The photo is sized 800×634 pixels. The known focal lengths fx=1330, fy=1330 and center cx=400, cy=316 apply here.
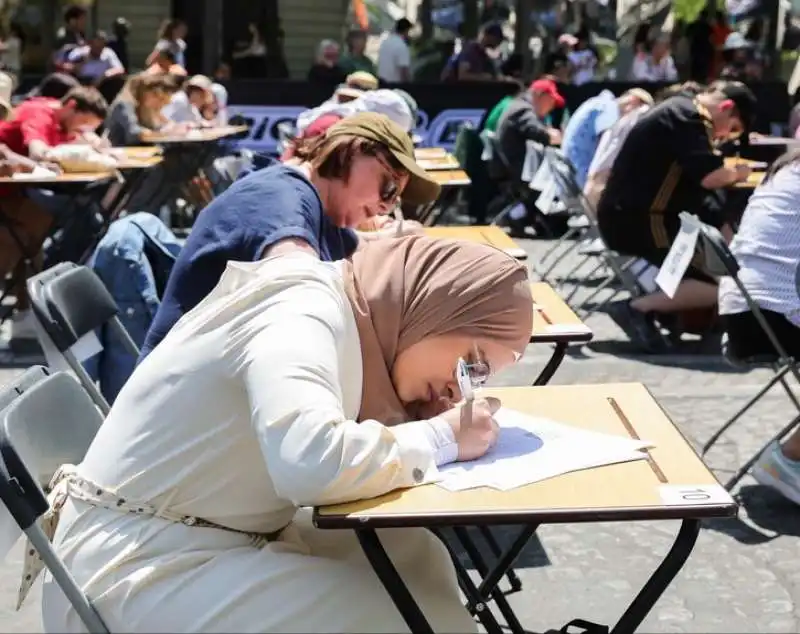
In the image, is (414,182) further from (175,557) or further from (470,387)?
(175,557)

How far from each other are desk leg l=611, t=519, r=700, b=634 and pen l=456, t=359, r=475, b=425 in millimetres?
422

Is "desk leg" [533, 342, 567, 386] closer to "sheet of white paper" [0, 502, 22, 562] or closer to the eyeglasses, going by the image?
the eyeglasses

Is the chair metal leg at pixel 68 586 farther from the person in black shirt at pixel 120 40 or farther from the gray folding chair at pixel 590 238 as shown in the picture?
the person in black shirt at pixel 120 40

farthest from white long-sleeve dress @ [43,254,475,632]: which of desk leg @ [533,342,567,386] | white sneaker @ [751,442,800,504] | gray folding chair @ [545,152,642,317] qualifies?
gray folding chair @ [545,152,642,317]

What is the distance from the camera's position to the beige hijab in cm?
228

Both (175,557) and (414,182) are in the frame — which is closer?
(175,557)

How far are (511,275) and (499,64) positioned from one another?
13.3 meters

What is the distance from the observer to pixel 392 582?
216 centimetres

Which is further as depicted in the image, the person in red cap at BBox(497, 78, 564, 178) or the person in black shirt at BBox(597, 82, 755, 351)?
the person in red cap at BBox(497, 78, 564, 178)

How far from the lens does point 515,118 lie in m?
11.4

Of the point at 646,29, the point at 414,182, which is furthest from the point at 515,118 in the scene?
the point at 414,182

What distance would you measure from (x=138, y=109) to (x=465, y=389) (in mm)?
9540

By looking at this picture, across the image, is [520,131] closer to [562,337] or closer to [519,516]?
[562,337]

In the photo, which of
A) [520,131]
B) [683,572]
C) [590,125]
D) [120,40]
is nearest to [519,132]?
[520,131]
